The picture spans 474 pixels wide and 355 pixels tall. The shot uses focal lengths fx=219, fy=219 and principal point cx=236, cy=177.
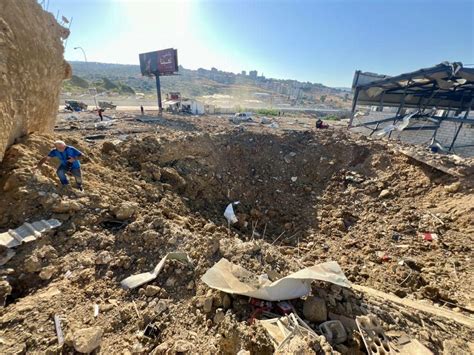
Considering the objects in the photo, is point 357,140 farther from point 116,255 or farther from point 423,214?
point 116,255

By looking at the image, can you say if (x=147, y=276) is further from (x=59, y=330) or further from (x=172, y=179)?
(x=172, y=179)

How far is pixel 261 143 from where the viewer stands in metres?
9.44

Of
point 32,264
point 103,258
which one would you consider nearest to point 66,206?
point 32,264

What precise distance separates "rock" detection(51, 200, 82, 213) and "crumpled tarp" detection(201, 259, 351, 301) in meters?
2.72

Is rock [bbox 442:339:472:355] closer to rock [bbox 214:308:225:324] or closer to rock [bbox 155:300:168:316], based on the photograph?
rock [bbox 214:308:225:324]

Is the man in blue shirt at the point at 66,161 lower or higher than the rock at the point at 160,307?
higher

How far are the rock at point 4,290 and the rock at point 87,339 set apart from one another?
1.05 m

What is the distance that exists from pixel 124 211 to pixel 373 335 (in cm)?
393

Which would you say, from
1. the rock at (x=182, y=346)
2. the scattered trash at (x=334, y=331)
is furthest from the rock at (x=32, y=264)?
the scattered trash at (x=334, y=331)

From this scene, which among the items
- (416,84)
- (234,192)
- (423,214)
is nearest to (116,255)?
(234,192)

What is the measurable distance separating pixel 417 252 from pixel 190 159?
6.55 m

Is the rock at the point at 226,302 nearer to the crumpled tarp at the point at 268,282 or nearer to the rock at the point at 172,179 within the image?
the crumpled tarp at the point at 268,282

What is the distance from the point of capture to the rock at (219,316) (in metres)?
2.28

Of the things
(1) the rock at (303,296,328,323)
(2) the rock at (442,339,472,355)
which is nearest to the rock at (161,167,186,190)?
(1) the rock at (303,296,328,323)
